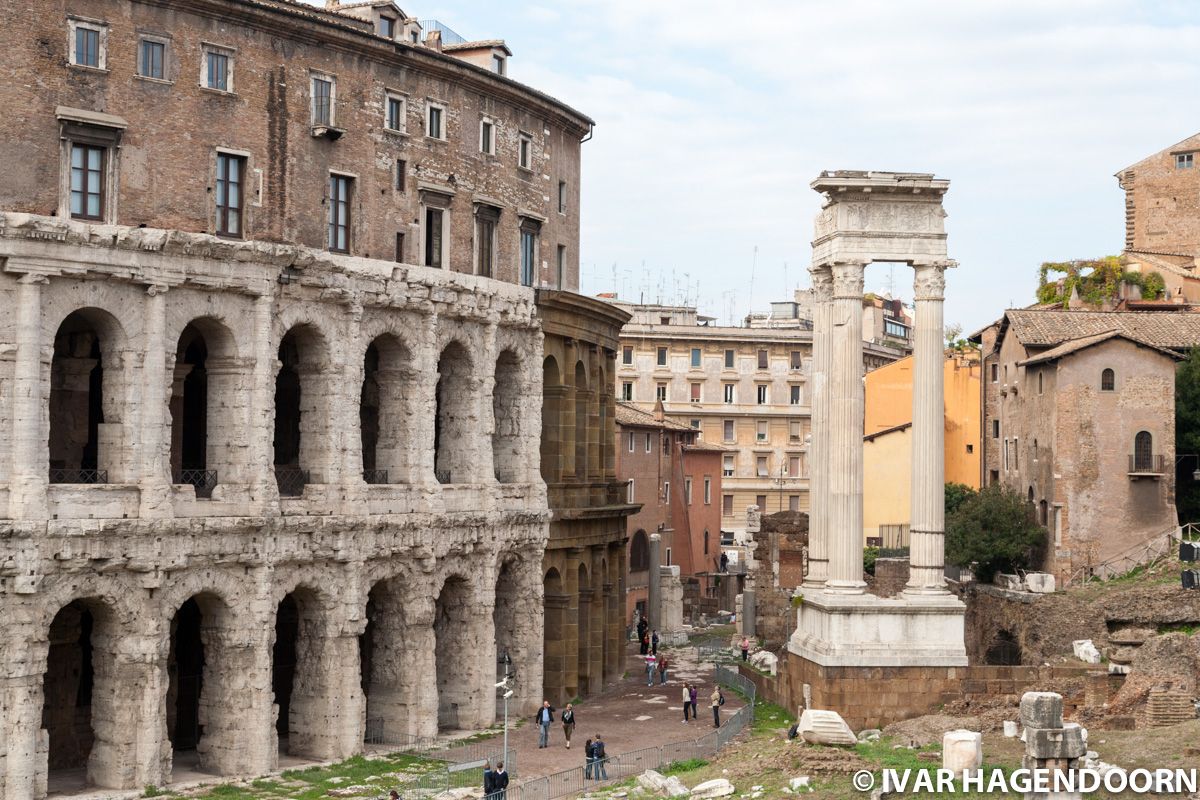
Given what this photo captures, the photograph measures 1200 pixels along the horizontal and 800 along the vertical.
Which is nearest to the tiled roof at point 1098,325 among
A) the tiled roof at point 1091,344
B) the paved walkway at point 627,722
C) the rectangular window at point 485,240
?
the tiled roof at point 1091,344

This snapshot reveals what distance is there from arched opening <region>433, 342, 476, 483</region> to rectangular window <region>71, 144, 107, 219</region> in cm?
1094

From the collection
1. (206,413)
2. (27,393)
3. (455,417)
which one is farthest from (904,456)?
(27,393)

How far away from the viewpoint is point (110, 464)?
124 ft

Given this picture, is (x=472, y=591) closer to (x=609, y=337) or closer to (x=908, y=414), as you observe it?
(x=609, y=337)

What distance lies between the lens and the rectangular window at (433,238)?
46.3 m

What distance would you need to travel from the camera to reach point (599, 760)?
38.7 meters

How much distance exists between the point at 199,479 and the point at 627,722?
44.5 ft

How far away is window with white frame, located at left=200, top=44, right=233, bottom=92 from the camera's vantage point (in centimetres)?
3997

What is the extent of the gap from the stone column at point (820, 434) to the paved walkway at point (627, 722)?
5706 mm

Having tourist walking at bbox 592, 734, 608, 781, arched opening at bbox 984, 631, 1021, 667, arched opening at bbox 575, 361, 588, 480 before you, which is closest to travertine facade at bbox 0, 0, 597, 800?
arched opening at bbox 575, 361, 588, 480

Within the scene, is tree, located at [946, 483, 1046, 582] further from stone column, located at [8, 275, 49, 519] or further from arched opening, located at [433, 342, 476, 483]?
stone column, located at [8, 275, 49, 519]

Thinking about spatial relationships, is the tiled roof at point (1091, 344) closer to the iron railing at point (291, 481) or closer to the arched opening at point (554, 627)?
the arched opening at point (554, 627)

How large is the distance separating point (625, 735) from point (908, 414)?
32338 millimetres

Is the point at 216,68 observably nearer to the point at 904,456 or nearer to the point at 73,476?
the point at 73,476
